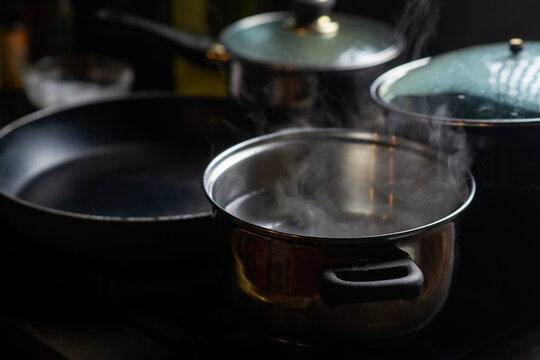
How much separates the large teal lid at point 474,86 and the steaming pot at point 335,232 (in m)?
0.05

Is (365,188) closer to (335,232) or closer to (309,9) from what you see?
(335,232)

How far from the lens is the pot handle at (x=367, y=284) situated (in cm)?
47

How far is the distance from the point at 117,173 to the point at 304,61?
12.7 inches

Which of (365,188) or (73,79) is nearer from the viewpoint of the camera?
(365,188)

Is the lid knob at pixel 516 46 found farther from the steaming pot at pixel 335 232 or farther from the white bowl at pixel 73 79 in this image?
the white bowl at pixel 73 79

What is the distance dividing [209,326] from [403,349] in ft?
0.64

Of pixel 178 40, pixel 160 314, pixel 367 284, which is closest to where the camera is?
pixel 367 284

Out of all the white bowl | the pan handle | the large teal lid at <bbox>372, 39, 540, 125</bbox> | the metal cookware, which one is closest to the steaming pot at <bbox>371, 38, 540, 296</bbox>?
the large teal lid at <bbox>372, 39, 540, 125</bbox>

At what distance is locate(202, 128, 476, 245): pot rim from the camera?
1.58 ft

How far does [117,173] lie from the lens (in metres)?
0.97

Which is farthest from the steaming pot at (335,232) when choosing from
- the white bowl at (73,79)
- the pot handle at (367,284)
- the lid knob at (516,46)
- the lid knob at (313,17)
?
the white bowl at (73,79)

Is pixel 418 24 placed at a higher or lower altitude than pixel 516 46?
lower

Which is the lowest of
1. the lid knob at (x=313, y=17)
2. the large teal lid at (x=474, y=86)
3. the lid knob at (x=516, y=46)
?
the lid knob at (x=313, y=17)

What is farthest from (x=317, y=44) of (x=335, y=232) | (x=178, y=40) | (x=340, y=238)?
(x=340, y=238)
